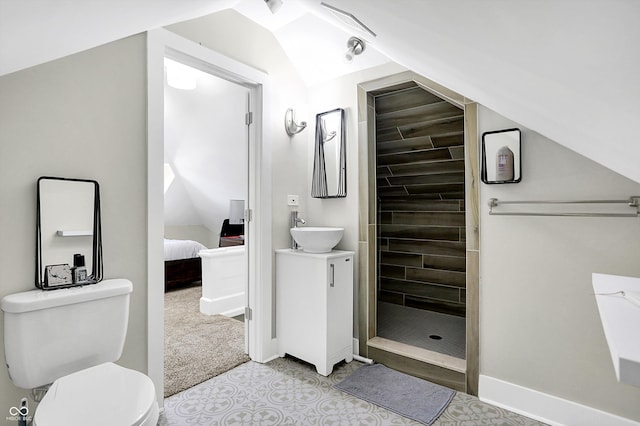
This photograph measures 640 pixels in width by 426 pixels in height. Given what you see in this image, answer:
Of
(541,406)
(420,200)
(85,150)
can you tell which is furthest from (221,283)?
(541,406)

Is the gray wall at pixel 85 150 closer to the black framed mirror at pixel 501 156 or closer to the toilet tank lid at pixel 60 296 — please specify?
the toilet tank lid at pixel 60 296

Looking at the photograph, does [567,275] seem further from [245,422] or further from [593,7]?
[245,422]

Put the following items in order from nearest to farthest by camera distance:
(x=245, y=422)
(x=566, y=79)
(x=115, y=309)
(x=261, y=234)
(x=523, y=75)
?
(x=566, y=79), (x=523, y=75), (x=115, y=309), (x=245, y=422), (x=261, y=234)

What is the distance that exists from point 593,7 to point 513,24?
0.60ft

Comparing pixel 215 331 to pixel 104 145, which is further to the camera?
pixel 215 331

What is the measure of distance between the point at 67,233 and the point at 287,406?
154 cm

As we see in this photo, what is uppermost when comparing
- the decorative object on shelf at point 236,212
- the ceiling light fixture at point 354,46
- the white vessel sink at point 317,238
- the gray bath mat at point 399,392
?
the ceiling light fixture at point 354,46

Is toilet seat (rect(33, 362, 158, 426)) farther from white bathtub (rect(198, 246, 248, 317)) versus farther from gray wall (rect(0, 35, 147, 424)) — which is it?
white bathtub (rect(198, 246, 248, 317))

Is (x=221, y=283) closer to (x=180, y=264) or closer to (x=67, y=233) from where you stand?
(x=180, y=264)

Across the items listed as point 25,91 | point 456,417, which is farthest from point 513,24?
point 456,417

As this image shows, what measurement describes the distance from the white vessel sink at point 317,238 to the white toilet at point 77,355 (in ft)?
3.97

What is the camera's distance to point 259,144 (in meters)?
2.54

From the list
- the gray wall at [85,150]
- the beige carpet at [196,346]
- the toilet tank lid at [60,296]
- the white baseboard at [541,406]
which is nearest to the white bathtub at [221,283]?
the beige carpet at [196,346]

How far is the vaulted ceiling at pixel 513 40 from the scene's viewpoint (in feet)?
1.53
